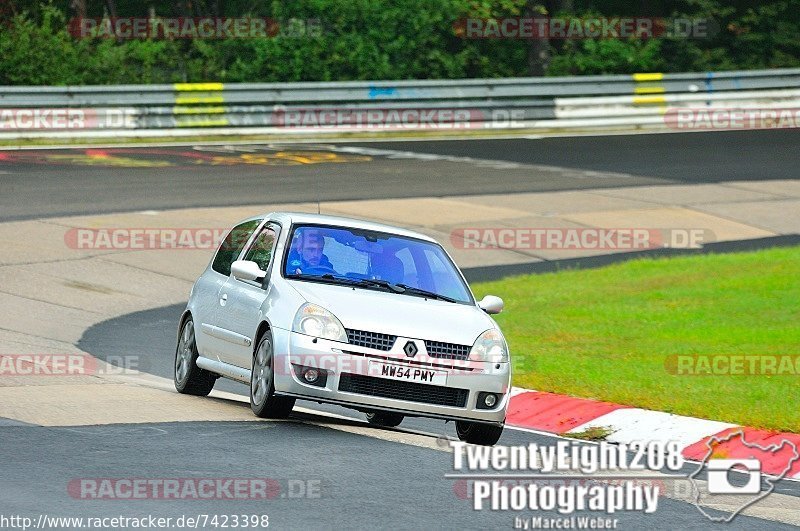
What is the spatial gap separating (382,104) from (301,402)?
2069cm

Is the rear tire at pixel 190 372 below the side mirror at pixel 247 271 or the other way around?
below

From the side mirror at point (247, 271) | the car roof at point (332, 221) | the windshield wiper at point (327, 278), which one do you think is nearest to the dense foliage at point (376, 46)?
the car roof at point (332, 221)

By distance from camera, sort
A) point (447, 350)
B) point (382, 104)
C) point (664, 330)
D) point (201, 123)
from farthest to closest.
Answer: point (382, 104), point (201, 123), point (664, 330), point (447, 350)

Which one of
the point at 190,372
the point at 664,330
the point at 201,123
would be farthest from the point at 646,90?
the point at 190,372

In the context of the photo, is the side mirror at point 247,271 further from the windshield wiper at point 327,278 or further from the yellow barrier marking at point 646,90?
the yellow barrier marking at point 646,90

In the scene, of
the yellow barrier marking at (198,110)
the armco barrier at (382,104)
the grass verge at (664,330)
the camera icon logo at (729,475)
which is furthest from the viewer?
the yellow barrier marking at (198,110)

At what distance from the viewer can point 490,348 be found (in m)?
10.3

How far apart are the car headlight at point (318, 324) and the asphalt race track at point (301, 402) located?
2.17 ft

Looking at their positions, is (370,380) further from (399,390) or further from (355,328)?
(355,328)

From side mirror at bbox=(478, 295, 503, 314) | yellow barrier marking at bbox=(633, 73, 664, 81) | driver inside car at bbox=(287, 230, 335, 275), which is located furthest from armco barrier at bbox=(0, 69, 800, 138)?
side mirror at bbox=(478, 295, 503, 314)

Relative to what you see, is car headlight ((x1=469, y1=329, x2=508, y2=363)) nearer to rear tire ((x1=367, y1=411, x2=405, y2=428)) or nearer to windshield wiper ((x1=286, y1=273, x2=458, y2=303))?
windshield wiper ((x1=286, y1=273, x2=458, y2=303))

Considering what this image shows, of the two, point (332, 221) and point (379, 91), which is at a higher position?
point (332, 221)

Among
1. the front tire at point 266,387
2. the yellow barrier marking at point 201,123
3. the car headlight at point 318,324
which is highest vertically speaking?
the car headlight at point 318,324

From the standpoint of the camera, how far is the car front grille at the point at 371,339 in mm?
9992
